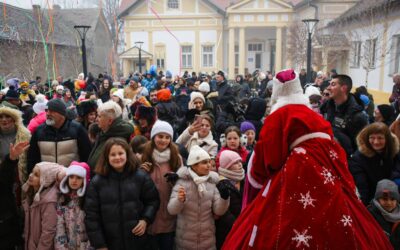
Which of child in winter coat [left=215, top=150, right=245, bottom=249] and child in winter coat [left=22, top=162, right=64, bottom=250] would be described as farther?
child in winter coat [left=215, top=150, right=245, bottom=249]

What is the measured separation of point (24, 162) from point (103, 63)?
110 ft

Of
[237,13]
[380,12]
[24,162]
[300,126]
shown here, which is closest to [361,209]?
[300,126]

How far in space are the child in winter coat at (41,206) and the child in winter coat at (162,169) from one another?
942mm

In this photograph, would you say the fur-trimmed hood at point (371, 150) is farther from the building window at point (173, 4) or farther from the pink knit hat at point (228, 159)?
the building window at point (173, 4)

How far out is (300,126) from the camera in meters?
2.41

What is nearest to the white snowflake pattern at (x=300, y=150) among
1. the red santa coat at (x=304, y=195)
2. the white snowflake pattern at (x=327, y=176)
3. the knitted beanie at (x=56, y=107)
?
the red santa coat at (x=304, y=195)

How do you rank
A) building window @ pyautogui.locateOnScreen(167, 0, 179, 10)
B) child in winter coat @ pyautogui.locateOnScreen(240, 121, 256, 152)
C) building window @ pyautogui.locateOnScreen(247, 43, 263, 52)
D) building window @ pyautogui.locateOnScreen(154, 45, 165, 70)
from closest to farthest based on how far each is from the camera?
child in winter coat @ pyautogui.locateOnScreen(240, 121, 256, 152) < building window @ pyautogui.locateOnScreen(167, 0, 179, 10) < building window @ pyautogui.locateOnScreen(154, 45, 165, 70) < building window @ pyautogui.locateOnScreen(247, 43, 263, 52)

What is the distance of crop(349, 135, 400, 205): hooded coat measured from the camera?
12.3 ft

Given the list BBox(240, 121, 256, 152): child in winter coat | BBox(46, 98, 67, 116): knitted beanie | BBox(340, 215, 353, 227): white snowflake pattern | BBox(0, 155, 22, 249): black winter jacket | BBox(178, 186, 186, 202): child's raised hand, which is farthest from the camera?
BBox(240, 121, 256, 152): child in winter coat

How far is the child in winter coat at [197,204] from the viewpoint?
11.6ft

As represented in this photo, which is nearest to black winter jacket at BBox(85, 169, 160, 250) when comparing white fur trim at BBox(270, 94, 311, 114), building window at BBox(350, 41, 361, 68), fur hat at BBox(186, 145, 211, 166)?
fur hat at BBox(186, 145, 211, 166)

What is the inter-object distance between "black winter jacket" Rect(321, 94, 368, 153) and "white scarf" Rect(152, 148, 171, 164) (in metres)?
2.15

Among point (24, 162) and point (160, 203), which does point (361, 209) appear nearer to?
point (160, 203)

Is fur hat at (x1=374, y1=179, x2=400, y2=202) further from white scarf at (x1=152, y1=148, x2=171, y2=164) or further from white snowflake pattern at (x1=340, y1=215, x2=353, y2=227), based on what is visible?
white scarf at (x1=152, y1=148, x2=171, y2=164)
